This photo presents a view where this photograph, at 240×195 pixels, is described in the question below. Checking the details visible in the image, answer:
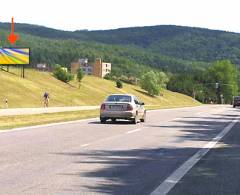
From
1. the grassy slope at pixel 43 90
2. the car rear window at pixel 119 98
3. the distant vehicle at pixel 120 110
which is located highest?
the car rear window at pixel 119 98

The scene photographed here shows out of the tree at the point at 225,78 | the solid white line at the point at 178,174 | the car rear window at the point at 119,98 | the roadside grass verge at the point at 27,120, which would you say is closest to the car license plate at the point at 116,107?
the car rear window at the point at 119,98

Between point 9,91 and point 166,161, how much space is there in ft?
221

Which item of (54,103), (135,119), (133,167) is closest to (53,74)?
(54,103)

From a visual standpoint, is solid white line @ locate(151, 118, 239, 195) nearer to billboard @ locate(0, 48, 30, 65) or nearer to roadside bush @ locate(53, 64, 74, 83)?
Answer: billboard @ locate(0, 48, 30, 65)

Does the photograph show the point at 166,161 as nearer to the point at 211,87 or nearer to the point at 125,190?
the point at 125,190

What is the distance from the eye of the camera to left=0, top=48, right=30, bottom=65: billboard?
244 feet

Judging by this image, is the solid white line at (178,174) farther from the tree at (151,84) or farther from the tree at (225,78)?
the tree at (225,78)

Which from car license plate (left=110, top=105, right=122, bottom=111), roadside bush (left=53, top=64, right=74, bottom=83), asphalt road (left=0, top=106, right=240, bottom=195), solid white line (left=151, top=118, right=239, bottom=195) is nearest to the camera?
solid white line (left=151, top=118, right=239, bottom=195)

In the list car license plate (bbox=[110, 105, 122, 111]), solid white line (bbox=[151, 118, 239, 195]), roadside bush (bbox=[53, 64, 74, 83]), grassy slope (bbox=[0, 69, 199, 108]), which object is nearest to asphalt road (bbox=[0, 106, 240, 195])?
solid white line (bbox=[151, 118, 239, 195])

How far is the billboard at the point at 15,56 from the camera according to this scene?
244ft

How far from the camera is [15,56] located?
74812 millimetres

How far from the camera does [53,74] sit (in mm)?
110562

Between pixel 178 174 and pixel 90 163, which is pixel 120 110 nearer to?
pixel 90 163

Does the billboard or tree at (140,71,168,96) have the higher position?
the billboard
